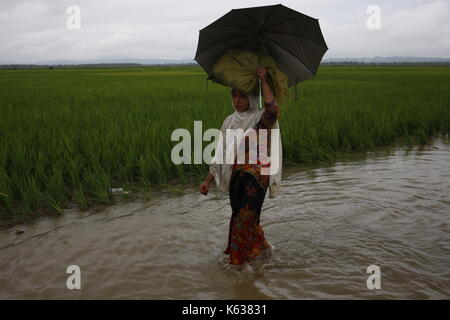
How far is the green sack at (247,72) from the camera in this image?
2.22 m

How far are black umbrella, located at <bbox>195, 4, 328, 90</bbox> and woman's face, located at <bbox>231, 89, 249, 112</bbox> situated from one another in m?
0.13

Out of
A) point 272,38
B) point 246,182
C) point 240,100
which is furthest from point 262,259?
point 272,38

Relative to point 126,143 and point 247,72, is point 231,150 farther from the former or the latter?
point 126,143

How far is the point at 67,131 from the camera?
18.9 ft

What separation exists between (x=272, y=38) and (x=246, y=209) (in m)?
0.93

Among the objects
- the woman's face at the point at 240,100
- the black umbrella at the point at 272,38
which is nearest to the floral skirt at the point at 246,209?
the woman's face at the point at 240,100

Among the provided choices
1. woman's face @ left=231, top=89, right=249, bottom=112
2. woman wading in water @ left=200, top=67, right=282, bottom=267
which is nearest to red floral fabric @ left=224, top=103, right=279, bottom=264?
woman wading in water @ left=200, top=67, right=282, bottom=267

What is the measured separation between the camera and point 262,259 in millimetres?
2674

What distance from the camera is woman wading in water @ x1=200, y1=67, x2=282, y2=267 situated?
2.34 meters

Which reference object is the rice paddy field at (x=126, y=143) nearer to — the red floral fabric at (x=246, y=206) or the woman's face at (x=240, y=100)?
the woman's face at (x=240, y=100)

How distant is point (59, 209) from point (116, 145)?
1.43 meters

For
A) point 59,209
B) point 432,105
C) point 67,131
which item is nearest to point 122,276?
point 59,209

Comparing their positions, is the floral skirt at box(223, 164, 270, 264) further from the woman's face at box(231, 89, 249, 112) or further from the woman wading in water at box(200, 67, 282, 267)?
the woman's face at box(231, 89, 249, 112)
